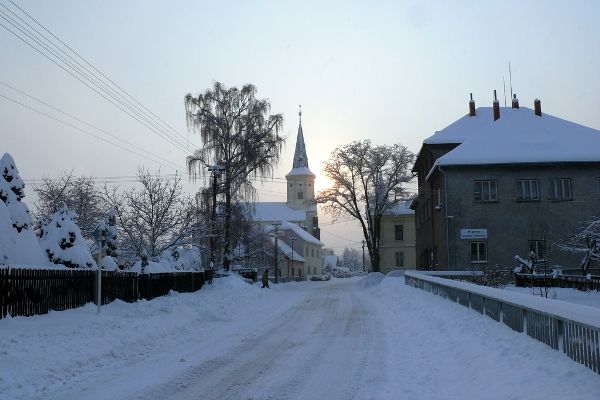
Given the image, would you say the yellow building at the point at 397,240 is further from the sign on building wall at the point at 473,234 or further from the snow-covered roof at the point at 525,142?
the sign on building wall at the point at 473,234

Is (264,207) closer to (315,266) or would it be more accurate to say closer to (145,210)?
(315,266)

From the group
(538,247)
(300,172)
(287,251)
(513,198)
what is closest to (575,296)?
(538,247)

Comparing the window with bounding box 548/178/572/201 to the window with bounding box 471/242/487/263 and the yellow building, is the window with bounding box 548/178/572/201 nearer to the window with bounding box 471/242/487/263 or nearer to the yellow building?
the window with bounding box 471/242/487/263

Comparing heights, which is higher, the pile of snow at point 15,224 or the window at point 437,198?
the window at point 437,198

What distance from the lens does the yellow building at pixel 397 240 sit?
76.9 m

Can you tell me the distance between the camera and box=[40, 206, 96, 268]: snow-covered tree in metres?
18.2

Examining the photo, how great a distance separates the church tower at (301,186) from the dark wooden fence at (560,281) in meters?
81.8

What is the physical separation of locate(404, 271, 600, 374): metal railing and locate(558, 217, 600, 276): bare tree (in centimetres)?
1842

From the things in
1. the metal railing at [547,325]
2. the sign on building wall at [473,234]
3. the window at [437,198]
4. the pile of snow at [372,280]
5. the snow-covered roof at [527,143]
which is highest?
the snow-covered roof at [527,143]

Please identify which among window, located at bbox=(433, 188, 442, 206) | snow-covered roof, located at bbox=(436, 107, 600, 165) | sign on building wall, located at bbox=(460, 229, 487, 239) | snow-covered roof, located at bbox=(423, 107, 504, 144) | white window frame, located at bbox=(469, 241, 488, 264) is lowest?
white window frame, located at bbox=(469, 241, 488, 264)

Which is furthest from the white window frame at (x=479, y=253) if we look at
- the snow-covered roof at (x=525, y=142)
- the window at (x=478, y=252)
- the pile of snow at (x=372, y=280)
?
the pile of snow at (x=372, y=280)

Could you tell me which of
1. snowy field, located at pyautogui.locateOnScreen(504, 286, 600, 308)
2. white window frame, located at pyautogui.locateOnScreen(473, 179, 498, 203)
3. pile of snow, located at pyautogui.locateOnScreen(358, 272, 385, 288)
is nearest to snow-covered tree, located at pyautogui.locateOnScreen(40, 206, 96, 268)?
→ snowy field, located at pyautogui.locateOnScreen(504, 286, 600, 308)

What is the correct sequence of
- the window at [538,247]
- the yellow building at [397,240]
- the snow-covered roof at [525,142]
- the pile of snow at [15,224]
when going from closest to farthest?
the pile of snow at [15,224] < the window at [538,247] < the snow-covered roof at [525,142] < the yellow building at [397,240]

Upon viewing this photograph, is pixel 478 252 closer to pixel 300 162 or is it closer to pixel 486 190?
pixel 486 190
